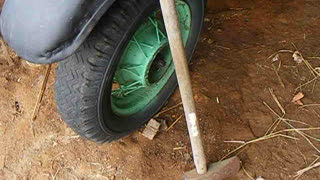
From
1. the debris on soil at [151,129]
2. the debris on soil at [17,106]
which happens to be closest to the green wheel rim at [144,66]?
the debris on soil at [151,129]

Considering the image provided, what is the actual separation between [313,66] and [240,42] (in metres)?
0.41

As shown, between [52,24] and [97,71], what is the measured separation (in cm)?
31

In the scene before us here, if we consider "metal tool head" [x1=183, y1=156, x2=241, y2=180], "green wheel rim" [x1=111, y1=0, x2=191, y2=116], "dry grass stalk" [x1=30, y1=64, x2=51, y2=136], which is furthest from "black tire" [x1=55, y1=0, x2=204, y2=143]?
"dry grass stalk" [x1=30, y1=64, x2=51, y2=136]

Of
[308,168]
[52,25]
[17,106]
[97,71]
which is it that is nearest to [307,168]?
[308,168]

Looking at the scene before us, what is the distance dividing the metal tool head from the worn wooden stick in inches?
1.0

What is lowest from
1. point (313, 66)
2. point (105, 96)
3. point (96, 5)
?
point (313, 66)

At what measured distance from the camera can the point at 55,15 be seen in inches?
64.4

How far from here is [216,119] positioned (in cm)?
247

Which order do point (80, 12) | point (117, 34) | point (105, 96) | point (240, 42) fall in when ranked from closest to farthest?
point (80, 12) < point (117, 34) < point (105, 96) < point (240, 42)

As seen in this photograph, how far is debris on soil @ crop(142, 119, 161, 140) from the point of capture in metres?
2.43

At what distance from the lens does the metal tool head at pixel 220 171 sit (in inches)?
85.6

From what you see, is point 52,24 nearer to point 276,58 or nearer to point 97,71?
point 97,71

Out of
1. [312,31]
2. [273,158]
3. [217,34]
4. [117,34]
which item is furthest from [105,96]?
[312,31]

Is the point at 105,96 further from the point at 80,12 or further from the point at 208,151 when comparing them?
the point at 208,151
